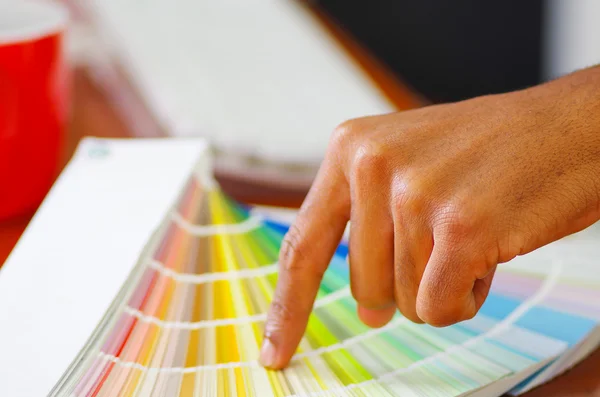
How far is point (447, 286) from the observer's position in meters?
0.44

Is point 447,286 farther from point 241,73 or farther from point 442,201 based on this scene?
point 241,73

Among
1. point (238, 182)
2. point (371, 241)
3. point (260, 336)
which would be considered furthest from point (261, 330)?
point (238, 182)

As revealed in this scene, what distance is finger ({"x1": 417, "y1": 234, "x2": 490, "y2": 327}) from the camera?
43cm

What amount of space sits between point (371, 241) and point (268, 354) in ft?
0.37

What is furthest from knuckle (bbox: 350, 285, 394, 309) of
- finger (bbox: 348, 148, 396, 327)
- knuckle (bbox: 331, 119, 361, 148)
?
knuckle (bbox: 331, 119, 361, 148)

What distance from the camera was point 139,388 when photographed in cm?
44

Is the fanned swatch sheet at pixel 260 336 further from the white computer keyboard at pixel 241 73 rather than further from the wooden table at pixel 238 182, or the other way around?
the white computer keyboard at pixel 241 73

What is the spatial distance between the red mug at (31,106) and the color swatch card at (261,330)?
159 millimetres

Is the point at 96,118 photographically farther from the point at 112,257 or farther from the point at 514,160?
the point at 514,160

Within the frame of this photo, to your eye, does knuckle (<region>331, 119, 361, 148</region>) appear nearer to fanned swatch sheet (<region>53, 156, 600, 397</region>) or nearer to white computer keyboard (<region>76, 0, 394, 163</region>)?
fanned swatch sheet (<region>53, 156, 600, 397</region>)

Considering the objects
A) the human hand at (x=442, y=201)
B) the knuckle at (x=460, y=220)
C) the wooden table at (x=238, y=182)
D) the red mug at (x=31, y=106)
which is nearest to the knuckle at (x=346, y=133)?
the human hand at (x=442, y=201)

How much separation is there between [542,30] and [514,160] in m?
1.96

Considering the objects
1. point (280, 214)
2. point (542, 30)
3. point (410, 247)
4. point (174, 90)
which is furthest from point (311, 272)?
point (542, 30)

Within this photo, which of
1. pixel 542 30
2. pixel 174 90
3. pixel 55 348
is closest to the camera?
pixel 55 348
